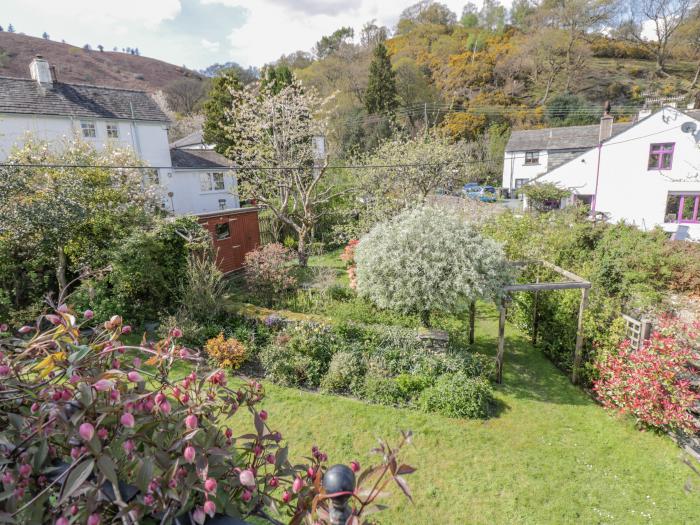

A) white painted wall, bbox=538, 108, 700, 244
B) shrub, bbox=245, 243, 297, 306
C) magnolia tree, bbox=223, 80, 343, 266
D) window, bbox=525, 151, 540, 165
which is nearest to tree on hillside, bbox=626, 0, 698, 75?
window, bbox=525, 151, 540, 165

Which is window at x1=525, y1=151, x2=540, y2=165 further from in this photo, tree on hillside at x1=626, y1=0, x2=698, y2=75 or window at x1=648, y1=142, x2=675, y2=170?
tree on hillside at x1=626, y1=0, x2=698, y2=75

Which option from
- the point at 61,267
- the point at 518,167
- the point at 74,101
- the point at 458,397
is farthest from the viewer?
the point at 518,167

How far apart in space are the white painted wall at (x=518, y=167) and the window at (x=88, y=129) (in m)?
30.0

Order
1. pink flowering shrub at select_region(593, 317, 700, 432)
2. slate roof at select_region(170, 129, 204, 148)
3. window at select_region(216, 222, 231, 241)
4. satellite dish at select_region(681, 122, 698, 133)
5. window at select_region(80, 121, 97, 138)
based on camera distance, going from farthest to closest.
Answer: slate roof at select_region(170, 129, 204, 148) → window at select_region(80, 121, 97, 138) → satellite dish at select_region(681, 122, 698, 133) → window at select_region(216, 222, 231, 241) → pink flowering shrub at select_region(593, 317, 700, 432)

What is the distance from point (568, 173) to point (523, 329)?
1657 cm

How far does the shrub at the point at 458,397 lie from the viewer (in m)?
6.07

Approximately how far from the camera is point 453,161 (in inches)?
604

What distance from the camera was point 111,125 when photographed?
20.6 metres

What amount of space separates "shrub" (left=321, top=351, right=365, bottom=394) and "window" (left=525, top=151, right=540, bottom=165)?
3048cm

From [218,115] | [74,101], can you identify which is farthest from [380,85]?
[74,101]

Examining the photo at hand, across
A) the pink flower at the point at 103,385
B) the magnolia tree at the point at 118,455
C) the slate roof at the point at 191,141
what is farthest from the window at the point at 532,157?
the pink flower at the point at 103,385

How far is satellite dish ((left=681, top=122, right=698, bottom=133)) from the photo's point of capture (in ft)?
55.9

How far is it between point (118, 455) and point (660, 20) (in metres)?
62.9

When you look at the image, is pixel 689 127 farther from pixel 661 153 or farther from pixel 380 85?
pixel 380 85
